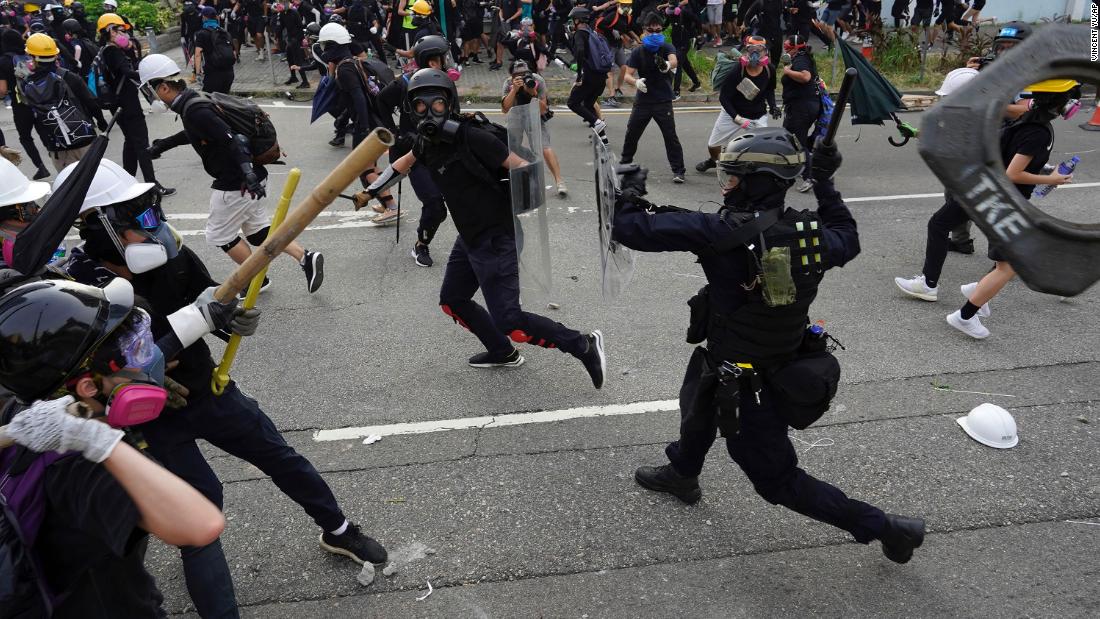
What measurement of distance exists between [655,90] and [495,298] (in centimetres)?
512

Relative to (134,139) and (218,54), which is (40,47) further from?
(218,54)

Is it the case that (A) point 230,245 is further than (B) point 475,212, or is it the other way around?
(A) point 230,245

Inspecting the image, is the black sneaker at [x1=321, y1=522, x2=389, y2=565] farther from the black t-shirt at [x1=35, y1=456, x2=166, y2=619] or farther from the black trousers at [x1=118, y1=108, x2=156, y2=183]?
the black trousers at [x1=118, y1=108, x2=156, y2=183]

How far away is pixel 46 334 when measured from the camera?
6.32 feet

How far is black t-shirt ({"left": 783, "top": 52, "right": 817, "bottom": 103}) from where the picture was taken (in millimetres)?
7934

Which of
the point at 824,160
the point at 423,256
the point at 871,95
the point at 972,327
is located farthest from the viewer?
the point at 423,256

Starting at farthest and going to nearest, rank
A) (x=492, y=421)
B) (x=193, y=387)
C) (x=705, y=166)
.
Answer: (x=705, y=166), (x=492, y=421), (x=193, y=387)

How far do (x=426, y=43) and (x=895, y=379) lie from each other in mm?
4516

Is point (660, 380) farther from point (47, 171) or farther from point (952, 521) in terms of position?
point (47, 171)

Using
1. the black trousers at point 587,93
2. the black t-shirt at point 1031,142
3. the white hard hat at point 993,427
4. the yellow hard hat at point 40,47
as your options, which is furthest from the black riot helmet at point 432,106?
the black trousers at point 587,93

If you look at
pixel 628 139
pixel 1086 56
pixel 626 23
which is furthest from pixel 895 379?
pixel 626 23

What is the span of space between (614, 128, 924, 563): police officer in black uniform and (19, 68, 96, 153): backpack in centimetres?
676

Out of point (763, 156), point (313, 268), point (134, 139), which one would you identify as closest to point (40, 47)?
point (134, 139)

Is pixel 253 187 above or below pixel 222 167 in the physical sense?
below
